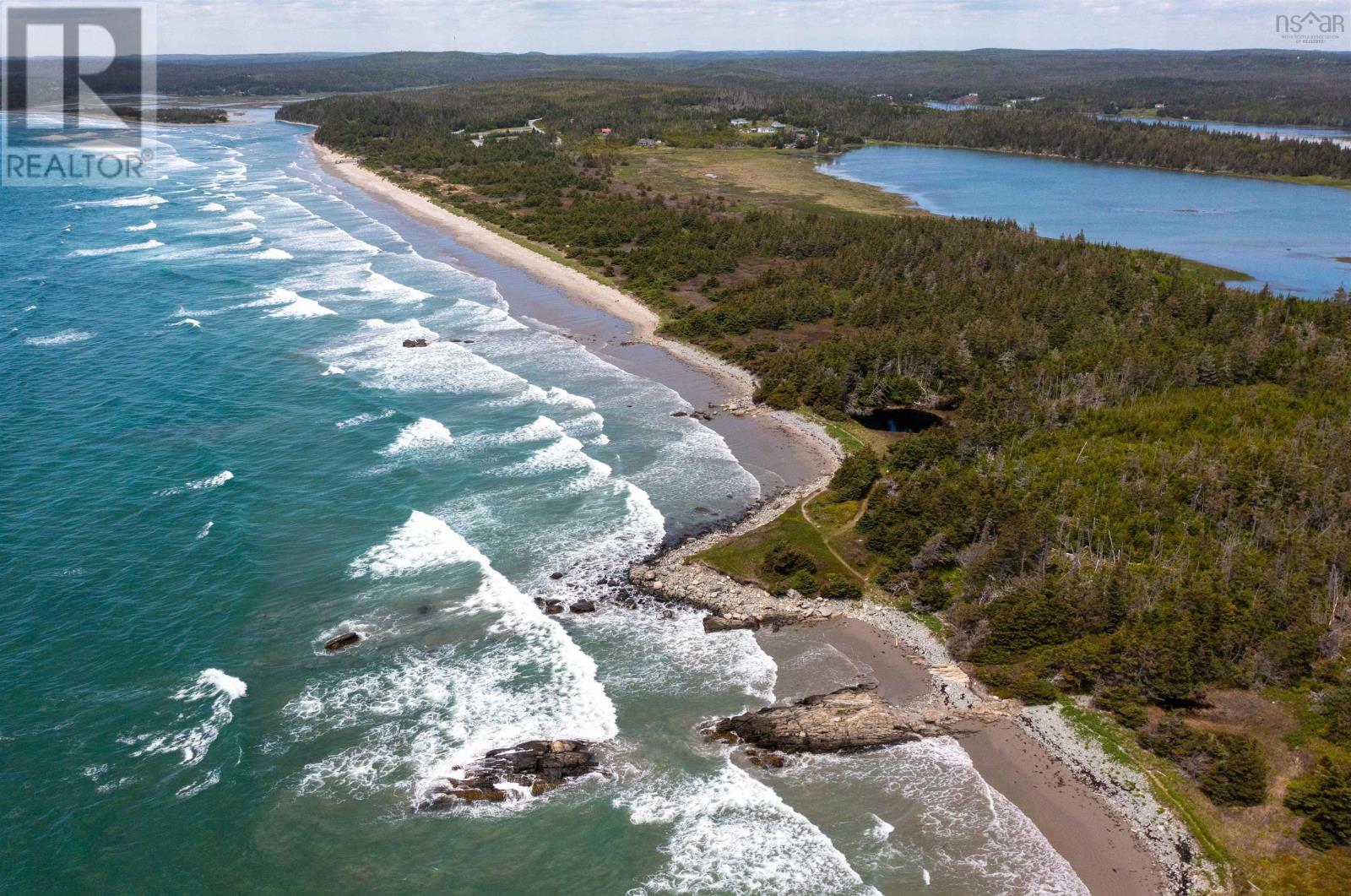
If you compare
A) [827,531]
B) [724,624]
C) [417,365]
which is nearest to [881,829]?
[724,624]

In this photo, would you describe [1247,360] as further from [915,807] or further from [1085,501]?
[915,807]

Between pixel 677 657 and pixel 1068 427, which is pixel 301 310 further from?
pixel 1068 427

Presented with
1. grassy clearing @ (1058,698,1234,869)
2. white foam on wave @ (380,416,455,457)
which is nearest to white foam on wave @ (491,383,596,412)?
white foam on wave @ (380,416,455,457)

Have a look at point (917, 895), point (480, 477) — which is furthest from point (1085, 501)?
point (480, 477)

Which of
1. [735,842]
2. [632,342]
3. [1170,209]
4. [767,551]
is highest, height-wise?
[1170,209]

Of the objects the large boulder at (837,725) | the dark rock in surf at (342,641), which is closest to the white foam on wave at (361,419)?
the dark rock in surf at (342,641)

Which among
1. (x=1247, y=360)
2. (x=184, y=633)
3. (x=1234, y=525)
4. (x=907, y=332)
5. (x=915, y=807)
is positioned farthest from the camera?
(x=907, y=332)

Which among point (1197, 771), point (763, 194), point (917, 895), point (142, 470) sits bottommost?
point (917, 895)
